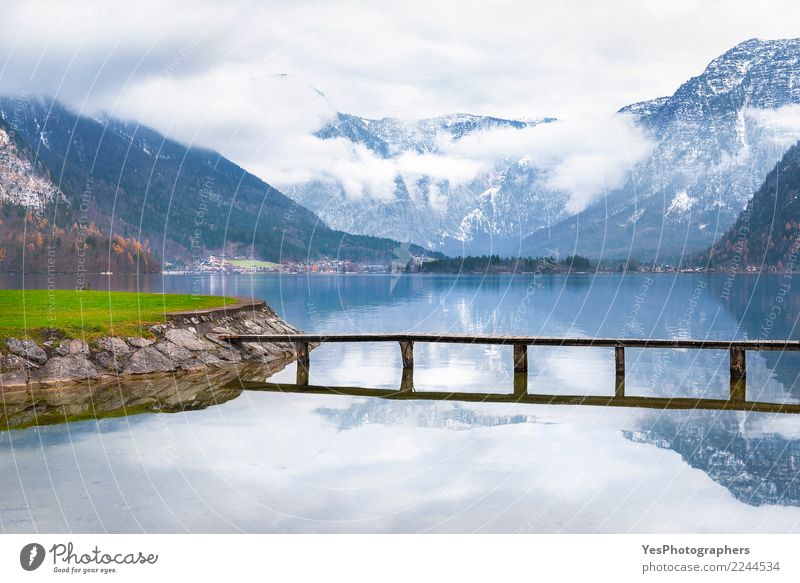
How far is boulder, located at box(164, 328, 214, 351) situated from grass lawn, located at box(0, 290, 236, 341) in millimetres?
1012

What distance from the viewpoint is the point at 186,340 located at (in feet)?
137

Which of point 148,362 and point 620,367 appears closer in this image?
point 148,362

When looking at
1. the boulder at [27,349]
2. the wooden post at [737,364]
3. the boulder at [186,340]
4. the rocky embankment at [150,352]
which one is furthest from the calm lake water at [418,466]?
the boulder at [27,349]

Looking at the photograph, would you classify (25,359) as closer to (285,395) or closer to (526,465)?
(285,395)

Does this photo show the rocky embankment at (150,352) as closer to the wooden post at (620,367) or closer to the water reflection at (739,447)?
the wooden post at (620,367)

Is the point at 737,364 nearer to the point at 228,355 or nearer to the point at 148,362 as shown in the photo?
the point at 228,355

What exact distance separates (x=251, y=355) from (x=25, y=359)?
12.0 meters

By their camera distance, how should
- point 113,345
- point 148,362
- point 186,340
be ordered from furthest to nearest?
point 186,340 → point 148,362 → point 113,345

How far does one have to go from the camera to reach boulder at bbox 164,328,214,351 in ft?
135

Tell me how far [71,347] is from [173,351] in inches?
196

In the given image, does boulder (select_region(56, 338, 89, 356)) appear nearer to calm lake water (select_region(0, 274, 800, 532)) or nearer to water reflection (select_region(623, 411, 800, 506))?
calm lake water (select_region(0, 274, 800, 532))

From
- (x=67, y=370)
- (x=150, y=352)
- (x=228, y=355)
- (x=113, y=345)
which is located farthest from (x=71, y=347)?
(x=228, y=355)

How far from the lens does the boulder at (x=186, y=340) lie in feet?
135

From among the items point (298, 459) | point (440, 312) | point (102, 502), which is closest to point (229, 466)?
point (298, 459)
